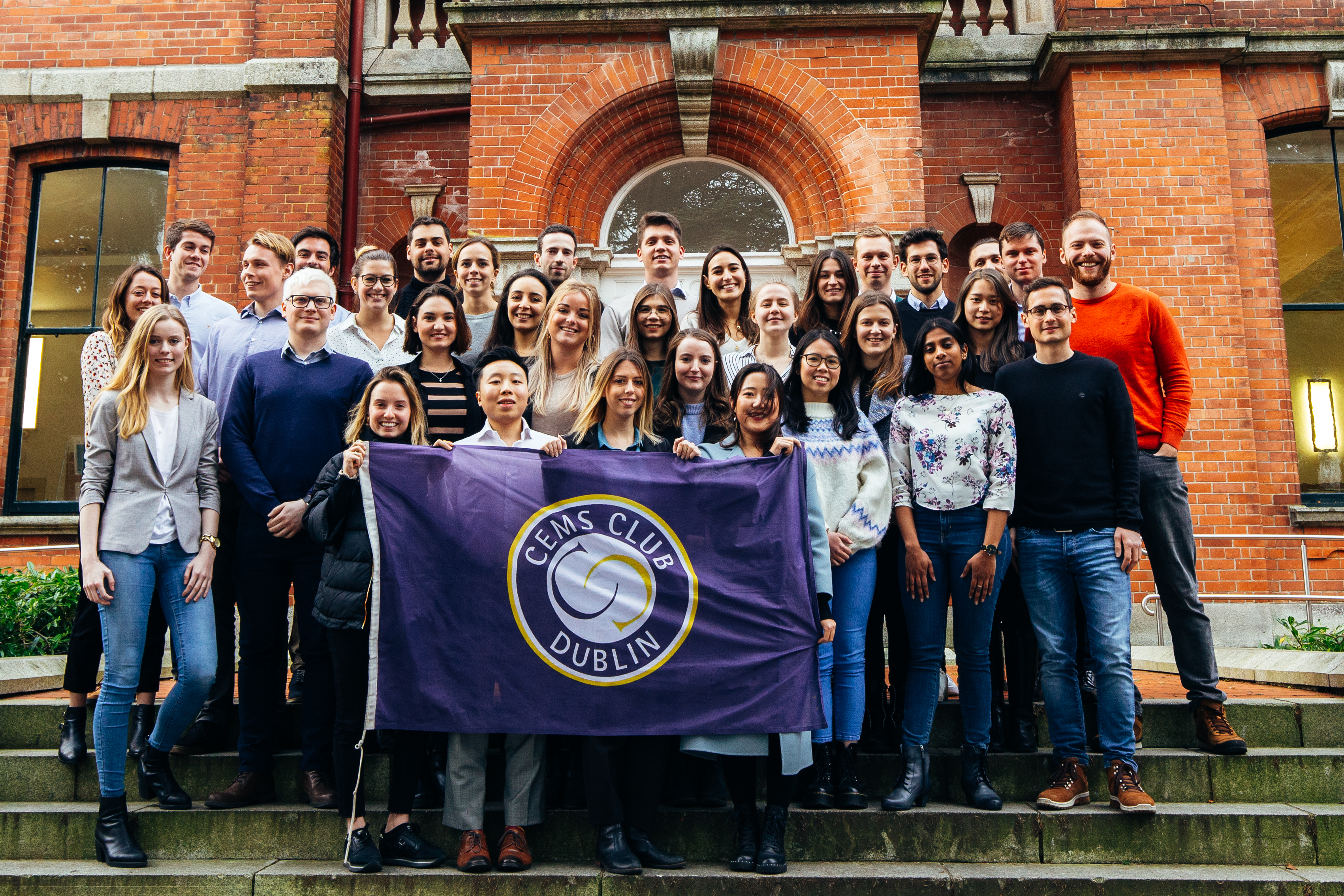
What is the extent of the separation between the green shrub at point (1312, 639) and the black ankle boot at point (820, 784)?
11.8 ft

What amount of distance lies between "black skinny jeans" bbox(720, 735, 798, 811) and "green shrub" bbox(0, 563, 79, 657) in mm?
4422

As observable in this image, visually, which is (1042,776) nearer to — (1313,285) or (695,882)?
(695,882)

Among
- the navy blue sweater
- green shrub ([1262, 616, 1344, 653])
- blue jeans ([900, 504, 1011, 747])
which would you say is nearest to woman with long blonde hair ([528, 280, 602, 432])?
the navy blue sweater

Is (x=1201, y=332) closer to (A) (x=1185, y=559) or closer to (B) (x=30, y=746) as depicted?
(A) (x=1185, y=559)

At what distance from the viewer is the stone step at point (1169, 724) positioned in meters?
4.47

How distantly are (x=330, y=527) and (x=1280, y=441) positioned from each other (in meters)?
8.13

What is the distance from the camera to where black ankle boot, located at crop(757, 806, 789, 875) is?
3.67m

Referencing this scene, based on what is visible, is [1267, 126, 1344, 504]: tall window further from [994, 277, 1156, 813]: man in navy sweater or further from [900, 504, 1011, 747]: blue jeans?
[900, 504, 1011, 747]: blue jeans

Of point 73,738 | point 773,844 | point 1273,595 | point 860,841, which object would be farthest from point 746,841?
point 1273,595

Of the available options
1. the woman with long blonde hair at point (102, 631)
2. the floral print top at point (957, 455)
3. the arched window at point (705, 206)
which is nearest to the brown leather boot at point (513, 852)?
the woman with long blonde hair at point (102, 631)

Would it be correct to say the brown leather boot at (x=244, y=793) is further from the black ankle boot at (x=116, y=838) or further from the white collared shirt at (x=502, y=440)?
the white collared shirt at (x=502, y=440)

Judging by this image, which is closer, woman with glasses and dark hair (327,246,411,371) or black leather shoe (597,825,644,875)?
black leather shoe (597,825,644,875)

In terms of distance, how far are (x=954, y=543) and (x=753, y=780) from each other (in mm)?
1341

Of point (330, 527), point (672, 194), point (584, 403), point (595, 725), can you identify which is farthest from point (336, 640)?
point (672, 194)
